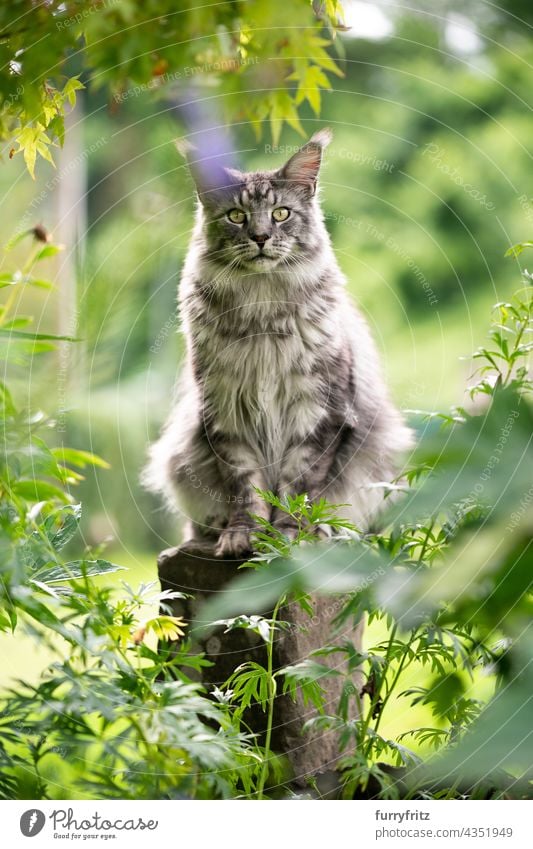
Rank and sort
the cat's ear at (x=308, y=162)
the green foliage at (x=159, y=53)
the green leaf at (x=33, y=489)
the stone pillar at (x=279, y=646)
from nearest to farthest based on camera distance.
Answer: the green leaf at (x=33, y=489)
the green foliage at (x=159, y=53)
the stone pillar at (x=279, y=646)
the cat's ear at (x=308, y=162)

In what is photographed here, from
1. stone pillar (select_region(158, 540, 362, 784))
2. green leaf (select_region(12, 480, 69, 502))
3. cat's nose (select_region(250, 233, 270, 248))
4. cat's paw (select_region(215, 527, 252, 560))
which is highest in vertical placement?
cat's nose (select_region(250, 233, 270, 248))

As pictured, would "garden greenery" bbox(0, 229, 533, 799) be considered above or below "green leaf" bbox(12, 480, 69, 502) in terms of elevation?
below

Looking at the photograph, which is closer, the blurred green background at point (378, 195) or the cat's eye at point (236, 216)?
the blurred green background at point (378, 195)

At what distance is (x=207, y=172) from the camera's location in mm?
1533

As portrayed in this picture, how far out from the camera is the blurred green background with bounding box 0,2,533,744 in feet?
→ 4.52

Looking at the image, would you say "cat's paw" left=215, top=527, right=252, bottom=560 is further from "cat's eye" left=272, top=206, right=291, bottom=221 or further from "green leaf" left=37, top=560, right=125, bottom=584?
"cat's eye" left=272, top=206, right=291, bottom=221

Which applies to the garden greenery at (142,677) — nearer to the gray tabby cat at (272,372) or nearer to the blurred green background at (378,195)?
the blurred green background at (378,195)

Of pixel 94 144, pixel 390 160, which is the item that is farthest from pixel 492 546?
pixel 94 144

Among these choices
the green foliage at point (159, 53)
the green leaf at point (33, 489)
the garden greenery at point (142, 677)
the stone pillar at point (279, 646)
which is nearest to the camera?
the garden greenery at point (142, 677)

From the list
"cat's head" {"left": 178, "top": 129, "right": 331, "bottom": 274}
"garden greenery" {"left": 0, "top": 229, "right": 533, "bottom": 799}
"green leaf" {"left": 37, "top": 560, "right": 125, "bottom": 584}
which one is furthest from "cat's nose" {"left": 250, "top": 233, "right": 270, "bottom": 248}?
"green leaf" {"left": 37, "top": 560, "right": 125, "bottom": 584}
